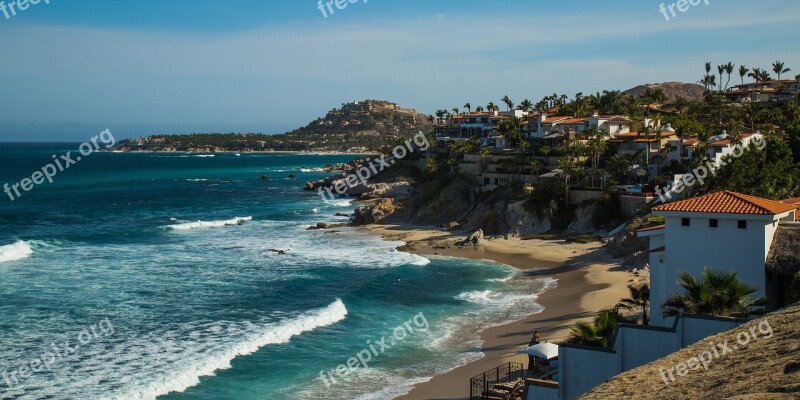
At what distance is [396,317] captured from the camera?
36344mm

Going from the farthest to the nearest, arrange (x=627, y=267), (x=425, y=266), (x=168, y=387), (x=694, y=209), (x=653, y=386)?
(x=425, y=266), (x=627, y=267), (x=168, y=387), (x=694, y=209), (x=653, y=386)

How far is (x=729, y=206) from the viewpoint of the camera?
24188 mm

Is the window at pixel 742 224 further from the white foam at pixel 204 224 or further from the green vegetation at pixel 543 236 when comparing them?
the white foam at pixel 204 224

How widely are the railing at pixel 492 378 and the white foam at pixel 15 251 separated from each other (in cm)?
3925

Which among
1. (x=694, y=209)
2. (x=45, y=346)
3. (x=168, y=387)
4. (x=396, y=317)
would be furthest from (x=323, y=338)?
(x=694, y=209)

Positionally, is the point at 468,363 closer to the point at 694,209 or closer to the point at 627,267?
the point at 694,209

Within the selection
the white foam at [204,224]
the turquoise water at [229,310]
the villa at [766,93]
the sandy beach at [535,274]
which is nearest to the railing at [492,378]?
the sandy beach at [535,274]

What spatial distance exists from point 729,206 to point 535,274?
2276 cm

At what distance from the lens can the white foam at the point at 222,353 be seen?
26.3 metres

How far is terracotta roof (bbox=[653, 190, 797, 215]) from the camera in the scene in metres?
23.7

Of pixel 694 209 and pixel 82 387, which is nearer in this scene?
pixel 694 209

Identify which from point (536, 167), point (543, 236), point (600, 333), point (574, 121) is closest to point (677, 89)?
point (574, 121)

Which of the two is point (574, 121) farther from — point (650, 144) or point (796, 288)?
point (796, 288)

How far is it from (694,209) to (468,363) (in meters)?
9.48
